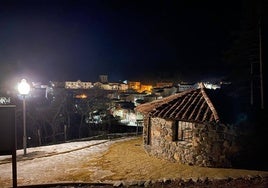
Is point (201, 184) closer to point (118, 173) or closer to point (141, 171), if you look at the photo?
point (141, 171)

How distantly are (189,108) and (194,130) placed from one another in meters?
1.36

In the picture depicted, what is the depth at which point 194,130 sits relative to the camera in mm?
14086

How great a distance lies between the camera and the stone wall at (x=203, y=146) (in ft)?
44.4

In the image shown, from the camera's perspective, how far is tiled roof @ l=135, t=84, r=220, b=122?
14.0 meters

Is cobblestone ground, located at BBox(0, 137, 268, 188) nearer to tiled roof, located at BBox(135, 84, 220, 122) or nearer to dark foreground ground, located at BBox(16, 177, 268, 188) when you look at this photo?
dark foreground ground, located at BBox(16, 177, 268, 188)

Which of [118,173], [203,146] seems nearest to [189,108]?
[203,146]

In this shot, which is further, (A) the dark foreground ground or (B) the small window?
(B) the small window

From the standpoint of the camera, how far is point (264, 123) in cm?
1411

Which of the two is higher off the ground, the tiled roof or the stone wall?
the tiled roof

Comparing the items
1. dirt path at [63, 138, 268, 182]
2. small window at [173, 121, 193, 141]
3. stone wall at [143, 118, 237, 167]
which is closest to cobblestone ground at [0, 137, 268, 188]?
dirt path at [63, 138, 268, 182]

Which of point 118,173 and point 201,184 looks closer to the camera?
point 201,184

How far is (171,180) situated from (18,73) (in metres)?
46.2

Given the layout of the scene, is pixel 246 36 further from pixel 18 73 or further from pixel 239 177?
pixel 18 73

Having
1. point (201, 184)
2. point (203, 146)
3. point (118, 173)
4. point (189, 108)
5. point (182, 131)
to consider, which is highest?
point (189, 108)
